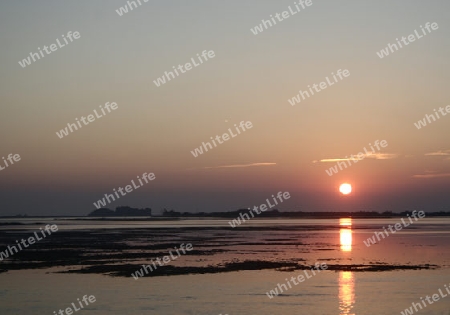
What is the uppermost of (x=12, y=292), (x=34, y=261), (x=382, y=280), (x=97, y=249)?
(x=97, y=249)

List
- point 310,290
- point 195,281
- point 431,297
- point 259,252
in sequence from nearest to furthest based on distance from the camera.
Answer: point 431,297, point 310,290, point 195,281, point 259,252

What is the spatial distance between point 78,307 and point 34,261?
1708cm

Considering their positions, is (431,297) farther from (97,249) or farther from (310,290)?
(97,249)

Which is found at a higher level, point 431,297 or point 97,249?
point 97,249

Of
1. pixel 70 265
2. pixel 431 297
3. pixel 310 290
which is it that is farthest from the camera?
pixel 70 265

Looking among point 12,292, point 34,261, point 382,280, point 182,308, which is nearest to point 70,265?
point 34,261

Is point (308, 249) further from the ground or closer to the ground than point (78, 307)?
further from the ground

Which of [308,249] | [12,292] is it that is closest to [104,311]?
[12,292]

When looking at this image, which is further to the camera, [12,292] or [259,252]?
[259,252]

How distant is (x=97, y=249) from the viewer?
5191cm

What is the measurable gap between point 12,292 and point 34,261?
515 inches

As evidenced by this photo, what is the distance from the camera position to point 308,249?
52.0 meters

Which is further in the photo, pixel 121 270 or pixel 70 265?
pixel 70 265

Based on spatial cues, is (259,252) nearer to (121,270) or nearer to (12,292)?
(121,270)
